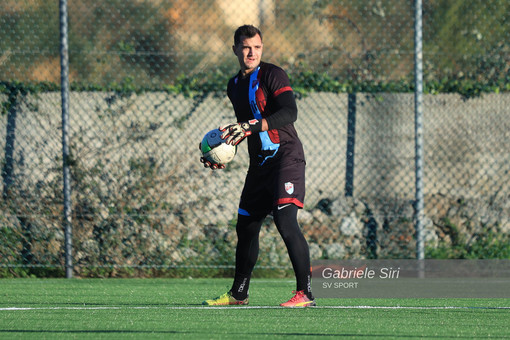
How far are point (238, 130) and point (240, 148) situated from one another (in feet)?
12.8

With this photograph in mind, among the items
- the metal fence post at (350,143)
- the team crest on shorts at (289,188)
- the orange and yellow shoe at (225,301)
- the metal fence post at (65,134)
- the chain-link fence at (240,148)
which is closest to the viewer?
the team crest on shorts at (289,188)

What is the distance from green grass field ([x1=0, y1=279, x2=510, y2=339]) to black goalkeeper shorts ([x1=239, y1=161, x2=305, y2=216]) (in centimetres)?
67

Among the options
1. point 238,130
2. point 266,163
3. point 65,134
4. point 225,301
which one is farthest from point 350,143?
point 238,130

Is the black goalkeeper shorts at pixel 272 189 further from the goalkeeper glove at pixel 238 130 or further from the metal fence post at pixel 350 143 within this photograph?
the metal fence post at pixel 350 143

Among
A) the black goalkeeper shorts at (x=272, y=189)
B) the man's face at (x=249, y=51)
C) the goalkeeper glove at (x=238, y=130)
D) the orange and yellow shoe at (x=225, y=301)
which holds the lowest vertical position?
the orange and yellow shoe at (x=225, y=301)

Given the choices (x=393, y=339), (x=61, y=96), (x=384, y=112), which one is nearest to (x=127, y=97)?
(x=61, y=96)

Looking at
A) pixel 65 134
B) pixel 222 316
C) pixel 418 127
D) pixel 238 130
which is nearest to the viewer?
pixel 222 316

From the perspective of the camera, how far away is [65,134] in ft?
28.4

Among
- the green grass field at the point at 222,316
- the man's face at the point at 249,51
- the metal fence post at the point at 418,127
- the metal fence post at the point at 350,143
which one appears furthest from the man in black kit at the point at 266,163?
the metal fence post at the point at 350,143

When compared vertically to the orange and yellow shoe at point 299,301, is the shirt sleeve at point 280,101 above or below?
above

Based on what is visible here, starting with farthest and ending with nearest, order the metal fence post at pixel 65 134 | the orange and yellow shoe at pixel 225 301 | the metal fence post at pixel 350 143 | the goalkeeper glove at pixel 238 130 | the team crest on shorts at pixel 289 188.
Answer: the metal fence post at pixel 350 143, the metal fence post at pixel 65 134, the orange and yellow shoe at pixel 225 301, the team crest on shorts at pixel 289 188, the goalkeeper glove at pixel 238 130

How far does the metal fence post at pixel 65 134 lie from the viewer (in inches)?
A: 339

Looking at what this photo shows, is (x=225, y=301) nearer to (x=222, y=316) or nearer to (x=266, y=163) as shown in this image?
(x=222, y=316)

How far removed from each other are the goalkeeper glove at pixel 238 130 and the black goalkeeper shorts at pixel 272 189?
14.1 inches
